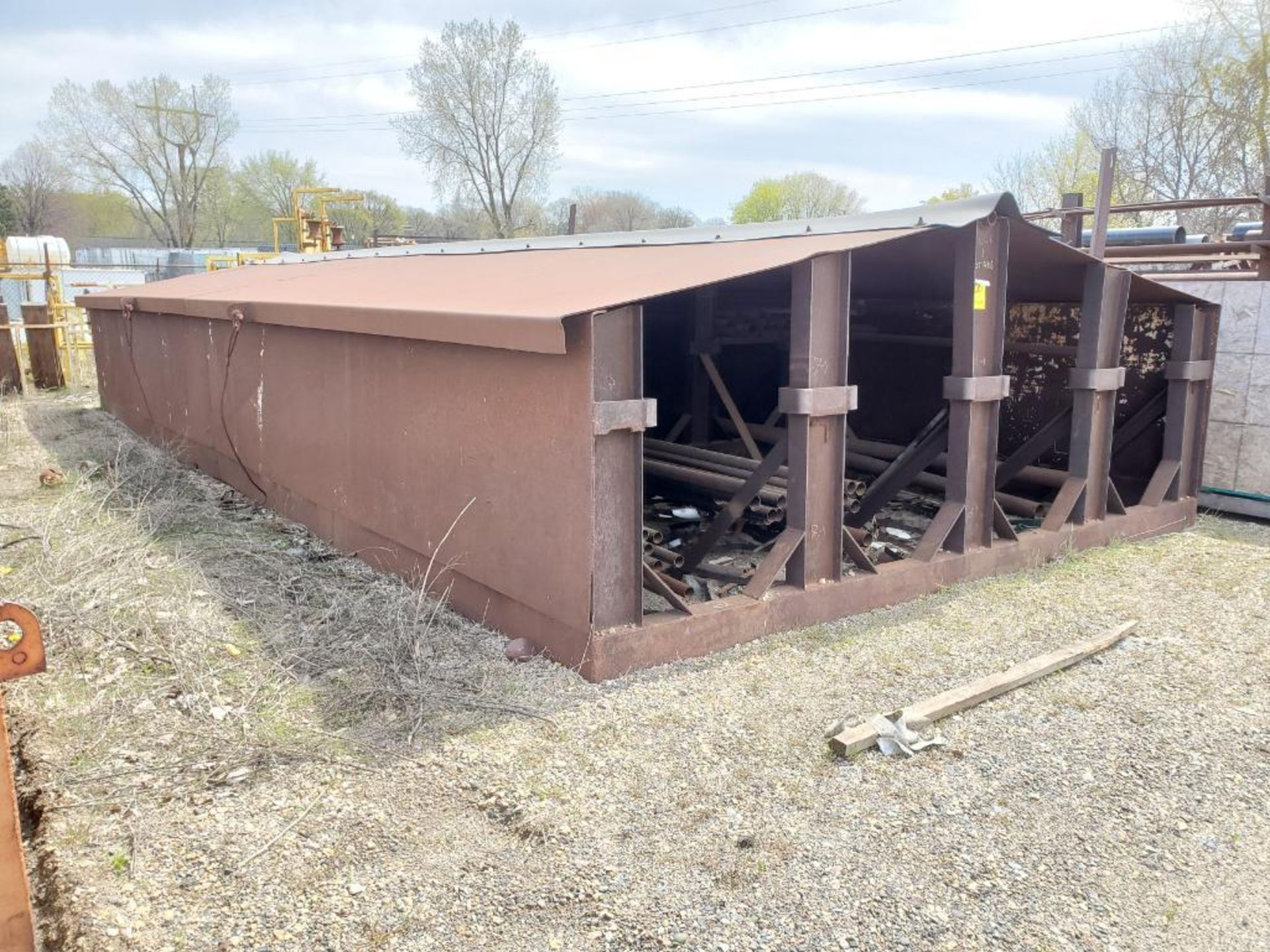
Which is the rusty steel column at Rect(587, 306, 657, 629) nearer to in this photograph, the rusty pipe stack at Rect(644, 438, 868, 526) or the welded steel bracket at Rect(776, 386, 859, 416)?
the welded steel bracket at Rect(776, 386, 859, 416)

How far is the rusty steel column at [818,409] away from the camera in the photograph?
4.58 m

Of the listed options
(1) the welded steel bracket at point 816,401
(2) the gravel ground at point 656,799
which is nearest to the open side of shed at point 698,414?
(1) the welded steel bracket at point 816,401

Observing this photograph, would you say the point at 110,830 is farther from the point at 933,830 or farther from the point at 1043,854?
the point at 1043,854

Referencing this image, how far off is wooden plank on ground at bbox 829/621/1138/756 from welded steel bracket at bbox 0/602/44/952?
98.0 inches

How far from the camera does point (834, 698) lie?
13.0 ft

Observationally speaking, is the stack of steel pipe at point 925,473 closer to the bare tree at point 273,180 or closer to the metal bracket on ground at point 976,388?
the metal bracket on ground at point 976,388

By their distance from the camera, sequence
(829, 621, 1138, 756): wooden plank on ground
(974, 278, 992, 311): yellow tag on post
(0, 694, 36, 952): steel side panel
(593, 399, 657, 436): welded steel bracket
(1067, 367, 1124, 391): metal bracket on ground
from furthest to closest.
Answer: (1067, 367, 1124, 391): metal bracket on ground, (974, 278, 992, 311): yellow tag on post, (593, 399, 657, 436): welded steel bracket, (829, 621, 1138, 756): wooden plank on ground, (0, 694, 36, 952): steel side panel

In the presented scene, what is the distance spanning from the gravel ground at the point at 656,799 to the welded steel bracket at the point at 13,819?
208mm

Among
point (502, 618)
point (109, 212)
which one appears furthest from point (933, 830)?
point (109, 212)

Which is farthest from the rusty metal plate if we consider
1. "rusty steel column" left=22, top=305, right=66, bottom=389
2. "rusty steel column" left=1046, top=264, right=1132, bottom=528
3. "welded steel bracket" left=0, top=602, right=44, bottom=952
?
"rusty steel column" left=22, top=305, right=66, bottom=389

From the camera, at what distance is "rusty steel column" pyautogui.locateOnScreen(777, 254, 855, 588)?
4582 mm

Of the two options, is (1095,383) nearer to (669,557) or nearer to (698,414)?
(669,557)

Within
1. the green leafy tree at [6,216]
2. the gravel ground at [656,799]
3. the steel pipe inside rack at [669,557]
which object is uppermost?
the green leafy tree at [6,216]

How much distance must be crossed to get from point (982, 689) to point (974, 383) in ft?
6.35
